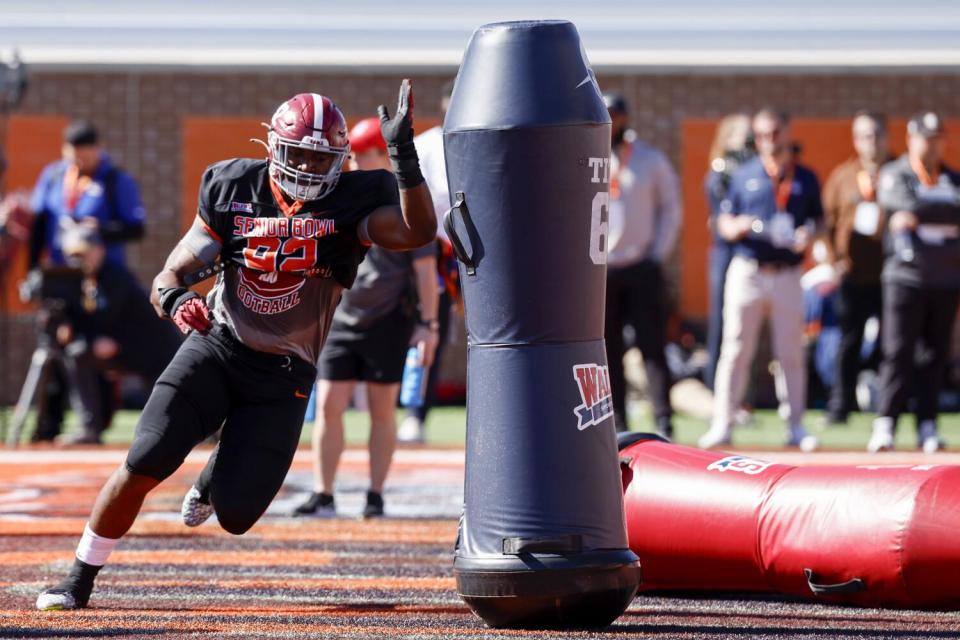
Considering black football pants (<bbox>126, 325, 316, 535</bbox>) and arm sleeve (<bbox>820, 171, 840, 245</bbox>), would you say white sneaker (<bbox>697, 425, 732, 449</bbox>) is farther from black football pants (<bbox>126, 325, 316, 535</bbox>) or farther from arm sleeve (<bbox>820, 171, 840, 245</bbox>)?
black football pants (<bbox>126, 325, 316, 535</bbox>)

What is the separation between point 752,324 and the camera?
11898 millimetres

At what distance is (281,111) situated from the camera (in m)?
5.97

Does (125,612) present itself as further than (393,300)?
No

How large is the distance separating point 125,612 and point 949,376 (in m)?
11.4

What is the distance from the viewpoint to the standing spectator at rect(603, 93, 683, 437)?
11.6 metres

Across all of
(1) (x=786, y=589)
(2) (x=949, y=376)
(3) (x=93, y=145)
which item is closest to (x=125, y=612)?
(1) (x=786, y=589)

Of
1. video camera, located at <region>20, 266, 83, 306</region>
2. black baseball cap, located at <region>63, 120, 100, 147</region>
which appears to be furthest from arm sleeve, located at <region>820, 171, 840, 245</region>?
video camera, located at <region>20, 266, 83, 306</region>

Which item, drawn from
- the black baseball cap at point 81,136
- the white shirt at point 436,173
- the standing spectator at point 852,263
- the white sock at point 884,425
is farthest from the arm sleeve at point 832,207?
the black baseball cap at point 81,136

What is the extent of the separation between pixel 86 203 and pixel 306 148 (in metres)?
7.26

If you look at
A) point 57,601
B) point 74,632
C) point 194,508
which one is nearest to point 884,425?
point 194,508

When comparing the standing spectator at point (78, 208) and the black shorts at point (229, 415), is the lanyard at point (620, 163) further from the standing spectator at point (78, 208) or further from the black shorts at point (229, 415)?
the black shorts at point (229, 415)

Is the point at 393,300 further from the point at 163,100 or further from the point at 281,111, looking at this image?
the point at 163,100

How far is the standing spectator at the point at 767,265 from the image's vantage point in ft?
38.7

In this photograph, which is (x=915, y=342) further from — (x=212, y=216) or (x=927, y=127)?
(x=212, y=216)
